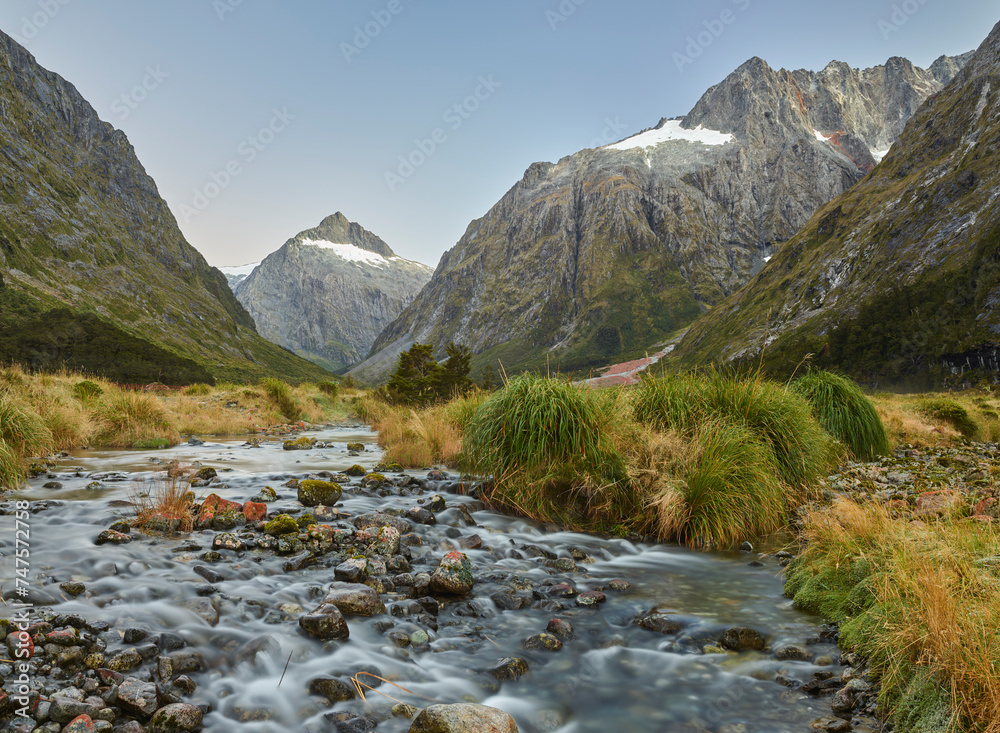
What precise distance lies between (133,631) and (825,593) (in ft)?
21.7

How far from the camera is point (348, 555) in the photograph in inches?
249

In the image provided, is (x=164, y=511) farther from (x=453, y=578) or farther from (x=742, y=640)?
(x=742, y=640)

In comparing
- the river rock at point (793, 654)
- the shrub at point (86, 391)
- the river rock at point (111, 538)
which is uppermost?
the shrub at point (86, 391)

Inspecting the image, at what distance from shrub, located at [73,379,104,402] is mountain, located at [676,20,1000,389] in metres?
87.0

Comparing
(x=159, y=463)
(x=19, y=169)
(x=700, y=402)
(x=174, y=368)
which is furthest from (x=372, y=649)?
(x=19, y=169)

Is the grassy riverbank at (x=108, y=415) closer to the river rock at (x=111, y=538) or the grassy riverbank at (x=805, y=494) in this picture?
the river rock at (x=111, y=538)

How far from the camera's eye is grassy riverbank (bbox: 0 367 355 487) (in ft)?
35.4

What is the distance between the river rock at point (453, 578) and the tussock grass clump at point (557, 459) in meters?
2.77

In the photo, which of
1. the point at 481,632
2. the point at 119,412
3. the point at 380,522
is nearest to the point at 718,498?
the point at 481,632

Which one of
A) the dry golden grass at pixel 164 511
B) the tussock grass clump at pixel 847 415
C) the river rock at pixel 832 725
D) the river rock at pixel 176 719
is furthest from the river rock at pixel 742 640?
the tussock grass clump at pixel 847 415

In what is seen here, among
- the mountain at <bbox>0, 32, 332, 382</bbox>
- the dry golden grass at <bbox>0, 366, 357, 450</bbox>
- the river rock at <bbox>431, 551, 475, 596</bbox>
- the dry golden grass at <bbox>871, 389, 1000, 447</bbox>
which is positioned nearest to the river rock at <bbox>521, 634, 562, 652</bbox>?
the river rock at <bbox>431, 551, 475, 596</bbox>

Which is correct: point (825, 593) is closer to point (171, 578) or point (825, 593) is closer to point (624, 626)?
point (624, 626)

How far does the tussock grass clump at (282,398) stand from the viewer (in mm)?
29703

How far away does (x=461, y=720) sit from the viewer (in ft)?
10.7
